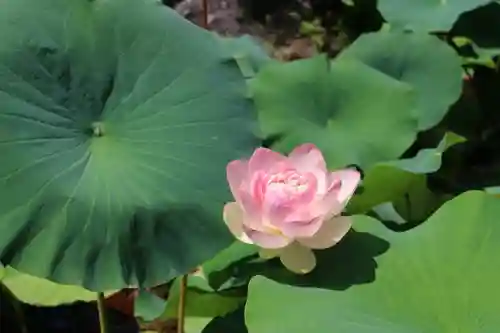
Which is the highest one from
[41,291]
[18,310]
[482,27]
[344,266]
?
[344,266]

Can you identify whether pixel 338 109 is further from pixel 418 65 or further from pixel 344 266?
pixel 344 266

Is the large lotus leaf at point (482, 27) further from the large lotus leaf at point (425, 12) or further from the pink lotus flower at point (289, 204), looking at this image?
the pink lotus flower at point (289, 204)

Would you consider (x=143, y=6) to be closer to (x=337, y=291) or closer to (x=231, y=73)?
(x=231, y=73)

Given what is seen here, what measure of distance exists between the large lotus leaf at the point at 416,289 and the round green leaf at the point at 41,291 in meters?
0.42

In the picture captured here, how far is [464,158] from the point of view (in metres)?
1.74

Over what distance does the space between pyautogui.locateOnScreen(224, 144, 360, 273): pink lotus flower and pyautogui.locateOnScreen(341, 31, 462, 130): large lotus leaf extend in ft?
1.86

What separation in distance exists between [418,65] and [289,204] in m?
0.67

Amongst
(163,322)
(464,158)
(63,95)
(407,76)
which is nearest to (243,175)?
(63,95)

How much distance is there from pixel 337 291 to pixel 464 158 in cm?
88

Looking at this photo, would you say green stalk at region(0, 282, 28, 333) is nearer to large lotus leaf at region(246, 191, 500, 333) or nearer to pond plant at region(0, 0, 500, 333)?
pond plant at region(0, 0, 500, 333)

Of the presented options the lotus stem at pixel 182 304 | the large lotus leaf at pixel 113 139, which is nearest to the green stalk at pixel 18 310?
Result: the lotus stem at pixel 182 304

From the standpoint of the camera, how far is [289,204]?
90 cm

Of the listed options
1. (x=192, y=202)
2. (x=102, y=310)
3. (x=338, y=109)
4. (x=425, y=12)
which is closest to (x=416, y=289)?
(x=192, y=202)

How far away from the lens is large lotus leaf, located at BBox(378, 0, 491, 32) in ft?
5.39
